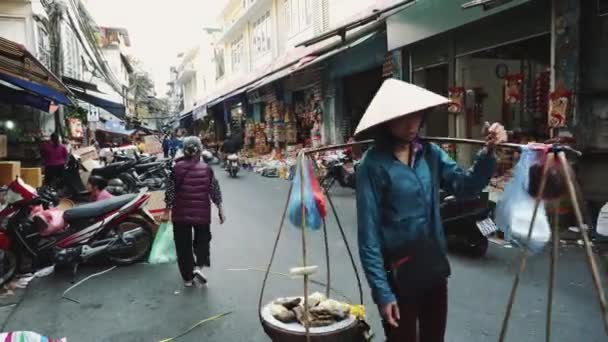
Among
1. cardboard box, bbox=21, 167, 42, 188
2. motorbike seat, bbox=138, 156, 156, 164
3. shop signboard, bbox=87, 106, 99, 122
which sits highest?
shop signboard, bbox=87, 106, 99, 122

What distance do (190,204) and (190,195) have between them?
93 mm

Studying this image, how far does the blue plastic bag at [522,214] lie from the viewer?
2152mm

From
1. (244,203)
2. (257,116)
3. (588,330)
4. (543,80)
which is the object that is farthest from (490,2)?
(257,116)

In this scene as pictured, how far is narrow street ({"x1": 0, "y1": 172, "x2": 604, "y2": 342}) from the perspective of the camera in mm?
3812

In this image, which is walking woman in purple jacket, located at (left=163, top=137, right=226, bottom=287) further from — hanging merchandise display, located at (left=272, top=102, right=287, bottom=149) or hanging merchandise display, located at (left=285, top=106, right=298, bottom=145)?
hanging merchandise display, located at (left=272, top=102, right=287, bottom=149)

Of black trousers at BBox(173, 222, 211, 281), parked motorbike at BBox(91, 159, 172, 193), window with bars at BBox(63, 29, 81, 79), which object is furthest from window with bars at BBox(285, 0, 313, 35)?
black trousers at BBox(173, 222, 211, 281)

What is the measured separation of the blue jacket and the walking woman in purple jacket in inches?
120

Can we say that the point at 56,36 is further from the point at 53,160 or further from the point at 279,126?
the point at 279,126

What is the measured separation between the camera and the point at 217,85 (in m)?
35.8

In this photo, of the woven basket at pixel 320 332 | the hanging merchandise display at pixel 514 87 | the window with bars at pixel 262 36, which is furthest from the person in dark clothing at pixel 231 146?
the woven basket at pixel 320 332

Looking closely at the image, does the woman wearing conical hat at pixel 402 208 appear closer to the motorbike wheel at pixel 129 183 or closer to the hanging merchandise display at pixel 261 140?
the motorbike wheel at pixel 129 183

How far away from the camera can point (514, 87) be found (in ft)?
25.2

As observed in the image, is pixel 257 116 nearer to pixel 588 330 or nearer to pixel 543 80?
pixel 543 80

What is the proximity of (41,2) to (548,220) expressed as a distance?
15840mm
